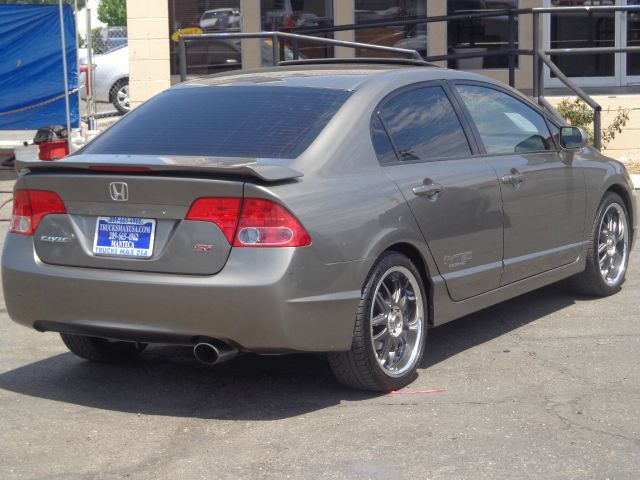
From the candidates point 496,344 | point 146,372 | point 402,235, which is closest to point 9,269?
point 146,372

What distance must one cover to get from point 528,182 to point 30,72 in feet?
39.0

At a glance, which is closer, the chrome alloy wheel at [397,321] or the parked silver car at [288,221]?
the parked silver car at [288,221]

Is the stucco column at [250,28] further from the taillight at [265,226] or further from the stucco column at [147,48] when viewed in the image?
the taillight at [265,226]

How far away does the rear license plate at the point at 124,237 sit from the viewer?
5.18 meters

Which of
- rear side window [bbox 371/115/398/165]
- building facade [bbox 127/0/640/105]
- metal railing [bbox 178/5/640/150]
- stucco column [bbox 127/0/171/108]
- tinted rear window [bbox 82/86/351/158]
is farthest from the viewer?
building facade [bbox 127/0/640/105]

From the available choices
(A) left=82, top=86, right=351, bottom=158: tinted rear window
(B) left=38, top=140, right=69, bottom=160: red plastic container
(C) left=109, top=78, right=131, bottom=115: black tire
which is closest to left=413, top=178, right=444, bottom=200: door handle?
(A) left=82, top=86, right=351, bottom=158: tinted rear window

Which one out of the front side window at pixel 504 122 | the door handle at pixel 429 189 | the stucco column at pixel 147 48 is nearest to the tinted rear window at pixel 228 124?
the door handle at pixel 429 189

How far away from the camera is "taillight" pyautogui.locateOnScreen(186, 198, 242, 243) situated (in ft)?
16.5

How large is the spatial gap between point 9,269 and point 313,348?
63.4 inches

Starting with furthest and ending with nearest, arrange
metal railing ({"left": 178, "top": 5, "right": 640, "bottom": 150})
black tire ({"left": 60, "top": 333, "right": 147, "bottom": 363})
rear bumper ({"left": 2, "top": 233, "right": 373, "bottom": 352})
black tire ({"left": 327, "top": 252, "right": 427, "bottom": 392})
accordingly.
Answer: metal railing ({"left": 178, "top": 5, "right": 640, "bottom": 150}) < black tire ({"left": 60, "top": 333, "right": 147, "bottom": 363}) < black tire ({"left": 327, "top": 252, "right": 427, "bottom": 392}) < rear bumper ({"left": 2, "top": 233, "right": 373, "bottom": 352})

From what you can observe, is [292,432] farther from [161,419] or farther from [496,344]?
[496,344]

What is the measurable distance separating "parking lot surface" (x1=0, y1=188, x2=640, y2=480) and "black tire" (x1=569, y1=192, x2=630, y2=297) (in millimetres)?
689

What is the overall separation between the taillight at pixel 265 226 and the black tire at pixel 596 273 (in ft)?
10.4

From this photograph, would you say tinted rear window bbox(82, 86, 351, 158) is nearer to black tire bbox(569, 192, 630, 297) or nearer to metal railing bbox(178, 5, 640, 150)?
black tire bbox(569, 192, 630, 297)
